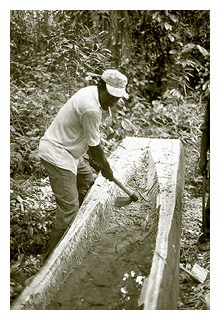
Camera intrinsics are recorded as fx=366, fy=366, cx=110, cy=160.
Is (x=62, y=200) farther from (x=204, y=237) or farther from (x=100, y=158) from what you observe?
(x=204, y=237)

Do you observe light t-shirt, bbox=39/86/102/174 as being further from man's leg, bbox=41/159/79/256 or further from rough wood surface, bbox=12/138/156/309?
rough wood surface, bbox=12/138/156/309

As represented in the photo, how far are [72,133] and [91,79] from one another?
1522mm

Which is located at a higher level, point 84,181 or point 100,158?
point 100,158

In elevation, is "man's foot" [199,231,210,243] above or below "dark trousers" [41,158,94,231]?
below

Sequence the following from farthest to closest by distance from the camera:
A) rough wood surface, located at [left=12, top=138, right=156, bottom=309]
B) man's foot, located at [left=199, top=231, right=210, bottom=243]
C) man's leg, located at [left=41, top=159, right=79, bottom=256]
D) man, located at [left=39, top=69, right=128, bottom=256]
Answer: man's foot, located at [left=199, top=231, right=210, bottom=243], man's leg, located at [left=41, top=159, right=79, bottom=256], man, located at [left=39, top=69, right=128, bottom=256], rough wood surface, located at [left=12, top=138, right=156, bottom=309]

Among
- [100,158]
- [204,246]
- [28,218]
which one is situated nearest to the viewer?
[100,158]

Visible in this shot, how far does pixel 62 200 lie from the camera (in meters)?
2.90

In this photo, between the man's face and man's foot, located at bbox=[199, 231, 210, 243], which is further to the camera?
man's foot, located at bbox=[199, 231, 210, 243]

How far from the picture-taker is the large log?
2.11 meters

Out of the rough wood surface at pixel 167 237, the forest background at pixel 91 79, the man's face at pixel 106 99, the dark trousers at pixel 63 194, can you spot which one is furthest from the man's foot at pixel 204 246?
the man's face at pixel 106 99

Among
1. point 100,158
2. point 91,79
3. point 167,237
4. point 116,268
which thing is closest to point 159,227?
point 167,237

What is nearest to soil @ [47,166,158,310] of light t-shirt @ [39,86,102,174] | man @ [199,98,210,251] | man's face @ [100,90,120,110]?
man @ [199,98,210,251]

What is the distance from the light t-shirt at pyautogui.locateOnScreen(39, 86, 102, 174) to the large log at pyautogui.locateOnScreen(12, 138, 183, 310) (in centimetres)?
45

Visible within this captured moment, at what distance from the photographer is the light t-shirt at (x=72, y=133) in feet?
8.94
